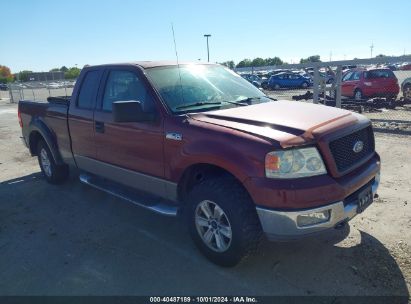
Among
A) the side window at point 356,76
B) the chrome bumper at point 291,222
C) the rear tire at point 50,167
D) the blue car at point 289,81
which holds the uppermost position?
the side window at point 356,76

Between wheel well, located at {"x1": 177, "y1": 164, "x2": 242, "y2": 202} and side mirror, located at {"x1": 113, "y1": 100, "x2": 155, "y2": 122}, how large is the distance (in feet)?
2.33

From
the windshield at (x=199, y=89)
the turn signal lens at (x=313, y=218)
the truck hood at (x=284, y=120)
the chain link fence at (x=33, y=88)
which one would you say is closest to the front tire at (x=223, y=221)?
the turn signal lens at (x=313, y=218)

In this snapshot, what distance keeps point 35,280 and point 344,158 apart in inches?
118

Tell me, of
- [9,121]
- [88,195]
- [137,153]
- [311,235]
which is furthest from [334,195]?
[9,121]

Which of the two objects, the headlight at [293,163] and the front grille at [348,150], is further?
the front grille at [348,150]

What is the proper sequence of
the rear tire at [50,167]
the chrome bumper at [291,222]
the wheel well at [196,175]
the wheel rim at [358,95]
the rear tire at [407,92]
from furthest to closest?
the wheel rim at [358,95] → the rear tire at [407,92] → the rear tire at [50,167] → the wheel well at [196,175] → the chrome bumper at [291,222]

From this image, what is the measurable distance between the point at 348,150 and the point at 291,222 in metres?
0.91

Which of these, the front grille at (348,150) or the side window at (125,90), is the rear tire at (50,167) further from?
the front grille at (348,150)

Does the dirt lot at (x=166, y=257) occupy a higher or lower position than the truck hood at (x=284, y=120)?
lower

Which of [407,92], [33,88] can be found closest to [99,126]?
[407,92]

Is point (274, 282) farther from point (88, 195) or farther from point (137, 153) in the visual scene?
point (88, 195)

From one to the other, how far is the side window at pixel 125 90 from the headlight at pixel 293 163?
1.50 m

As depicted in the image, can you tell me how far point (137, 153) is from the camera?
165 inches

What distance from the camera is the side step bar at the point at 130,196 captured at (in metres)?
3.94
